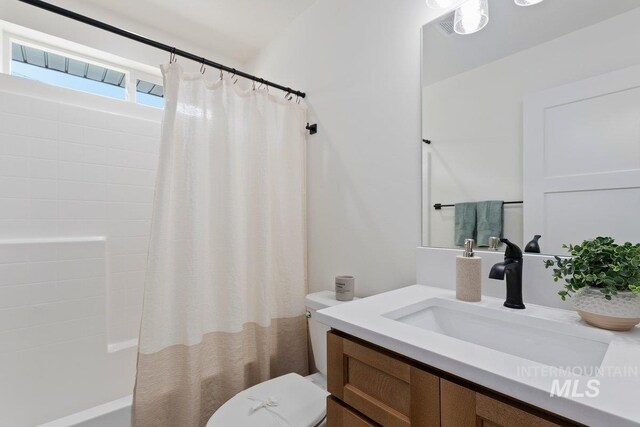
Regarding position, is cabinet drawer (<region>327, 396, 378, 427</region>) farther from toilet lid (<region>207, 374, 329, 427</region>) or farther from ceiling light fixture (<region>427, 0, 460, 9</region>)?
ceiling light fixture (<region>427, 0, 460, 9</region>)

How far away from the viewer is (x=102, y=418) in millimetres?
1363

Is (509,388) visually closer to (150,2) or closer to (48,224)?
(48,224)

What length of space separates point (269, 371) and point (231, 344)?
Result: 29 cm

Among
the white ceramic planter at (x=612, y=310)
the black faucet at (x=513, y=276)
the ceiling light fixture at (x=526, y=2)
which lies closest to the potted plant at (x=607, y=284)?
the white ceramic planter at (x=612, y=310)

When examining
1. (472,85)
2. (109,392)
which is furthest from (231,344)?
(472,85)

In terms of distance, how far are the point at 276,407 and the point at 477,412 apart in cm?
82

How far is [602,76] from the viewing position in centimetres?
83

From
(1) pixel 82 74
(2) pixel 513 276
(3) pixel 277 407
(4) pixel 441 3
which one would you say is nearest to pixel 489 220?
(2) pixel 513 276

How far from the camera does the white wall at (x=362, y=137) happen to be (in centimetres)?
133

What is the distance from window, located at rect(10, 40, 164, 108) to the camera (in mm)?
1863

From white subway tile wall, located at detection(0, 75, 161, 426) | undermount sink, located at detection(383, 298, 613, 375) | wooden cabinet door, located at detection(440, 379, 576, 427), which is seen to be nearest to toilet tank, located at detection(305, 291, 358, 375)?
undermount sink, located at detection(383, 298, 613, 375)

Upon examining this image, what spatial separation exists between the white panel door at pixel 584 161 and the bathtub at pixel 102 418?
1.92 m

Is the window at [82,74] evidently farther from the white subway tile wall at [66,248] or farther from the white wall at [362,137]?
the white wall at [362,137]

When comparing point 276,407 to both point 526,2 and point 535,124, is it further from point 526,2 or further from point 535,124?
point 526,2
